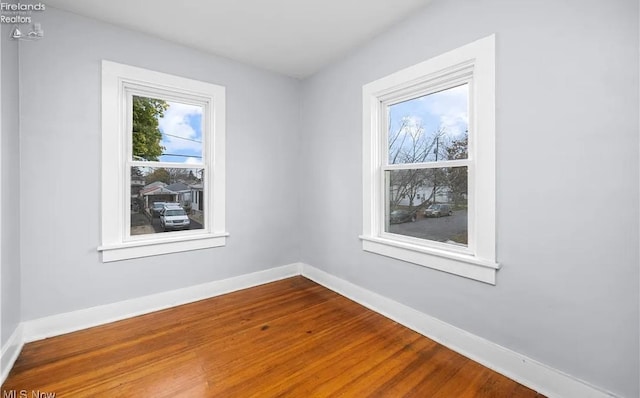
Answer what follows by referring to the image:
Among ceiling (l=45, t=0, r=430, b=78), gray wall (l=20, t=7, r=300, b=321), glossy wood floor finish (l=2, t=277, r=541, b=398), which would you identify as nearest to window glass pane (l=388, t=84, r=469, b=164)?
ceiling (l=45, t=0, r=430, b=78)

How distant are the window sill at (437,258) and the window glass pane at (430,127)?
2.47 feet

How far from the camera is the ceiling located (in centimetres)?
218

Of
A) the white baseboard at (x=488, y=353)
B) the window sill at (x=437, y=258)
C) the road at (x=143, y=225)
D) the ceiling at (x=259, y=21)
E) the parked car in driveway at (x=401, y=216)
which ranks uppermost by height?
the ceiling at (x=259, y=21)

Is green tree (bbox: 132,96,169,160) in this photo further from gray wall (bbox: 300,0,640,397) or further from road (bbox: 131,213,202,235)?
gray wall (bbox: 300,0,640,397)

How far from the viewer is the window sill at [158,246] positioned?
2457mm

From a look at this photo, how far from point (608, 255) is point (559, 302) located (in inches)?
14.1

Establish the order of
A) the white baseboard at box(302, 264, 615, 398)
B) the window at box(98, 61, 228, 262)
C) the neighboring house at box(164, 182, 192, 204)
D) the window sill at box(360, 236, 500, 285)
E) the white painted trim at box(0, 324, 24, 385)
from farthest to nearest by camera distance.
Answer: the neighboring house at box(164, 182, 192, 204) → the window at box(98, 61, 228, 262) → the window sill at box(360, 236, 500, 285) → the white painted trim at box(0, 324, 24, 385) → the white baseboard at box(302, 264, 615, 398)

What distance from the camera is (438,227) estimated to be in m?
2.31

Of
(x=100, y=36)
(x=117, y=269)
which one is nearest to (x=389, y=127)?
(x=100, y=36)

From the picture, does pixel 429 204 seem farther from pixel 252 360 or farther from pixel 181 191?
pixel 181 191

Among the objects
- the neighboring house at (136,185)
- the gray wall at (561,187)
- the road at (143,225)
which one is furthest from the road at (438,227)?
the neighboring house at (136,185)

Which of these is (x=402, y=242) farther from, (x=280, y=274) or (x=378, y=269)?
(x=280, y=274)

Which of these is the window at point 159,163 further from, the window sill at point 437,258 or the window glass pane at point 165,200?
the window sill at point 437,258

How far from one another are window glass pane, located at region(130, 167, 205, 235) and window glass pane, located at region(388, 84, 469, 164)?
2.10m
